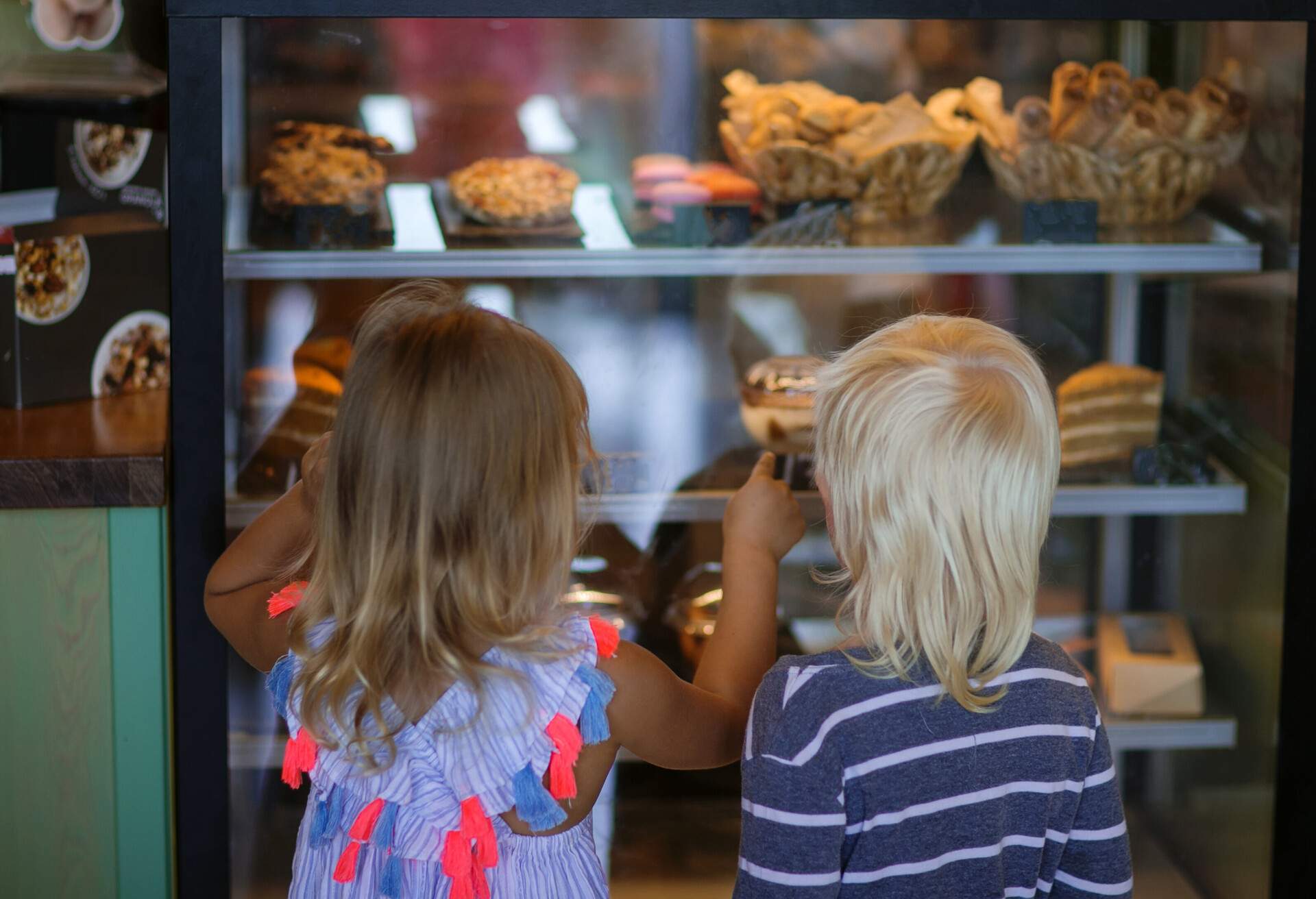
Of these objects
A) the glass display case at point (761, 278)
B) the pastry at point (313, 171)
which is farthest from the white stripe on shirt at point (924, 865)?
the pastry at point (313, 171)

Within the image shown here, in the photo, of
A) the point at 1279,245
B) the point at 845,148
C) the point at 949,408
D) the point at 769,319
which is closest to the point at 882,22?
the point at 845,148

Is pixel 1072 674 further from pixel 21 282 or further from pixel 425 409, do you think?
pixel 21 282

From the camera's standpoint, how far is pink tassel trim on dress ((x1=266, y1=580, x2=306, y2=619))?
1248mm

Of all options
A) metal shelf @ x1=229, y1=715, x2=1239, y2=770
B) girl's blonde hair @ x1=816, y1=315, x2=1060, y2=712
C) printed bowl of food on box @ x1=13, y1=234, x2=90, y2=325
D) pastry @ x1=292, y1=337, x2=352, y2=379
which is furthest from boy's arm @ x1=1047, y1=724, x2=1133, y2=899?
printed bowl of food on box @ x1=13, y1=234, x2=90, y2=325

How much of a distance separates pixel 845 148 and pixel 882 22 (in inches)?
8.2

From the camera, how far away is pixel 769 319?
6.54 feet

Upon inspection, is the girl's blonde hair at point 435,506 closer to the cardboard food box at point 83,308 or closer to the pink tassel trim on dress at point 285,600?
the pink tassel trim on dress at point 285,600

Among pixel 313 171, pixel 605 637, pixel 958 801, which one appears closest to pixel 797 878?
pixel 958 801

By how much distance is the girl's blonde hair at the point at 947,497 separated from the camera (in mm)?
1092

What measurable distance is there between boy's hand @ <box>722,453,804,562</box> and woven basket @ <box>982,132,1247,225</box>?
24.4 inches

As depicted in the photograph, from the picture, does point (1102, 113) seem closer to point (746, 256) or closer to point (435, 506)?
point (746, 256)

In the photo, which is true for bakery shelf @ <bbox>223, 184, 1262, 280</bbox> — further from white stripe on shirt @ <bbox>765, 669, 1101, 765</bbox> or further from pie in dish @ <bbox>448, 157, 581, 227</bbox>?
white stripe on shirt @ <bbox>765, 669, 1101, 765</bbox>

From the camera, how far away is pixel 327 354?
1.79 metres

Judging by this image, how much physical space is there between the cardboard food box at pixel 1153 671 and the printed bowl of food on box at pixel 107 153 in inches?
60.7
